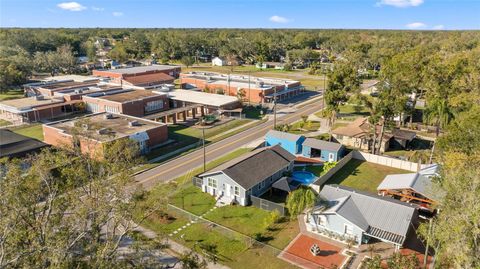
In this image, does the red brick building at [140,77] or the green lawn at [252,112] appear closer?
the green lawn at [252,112]

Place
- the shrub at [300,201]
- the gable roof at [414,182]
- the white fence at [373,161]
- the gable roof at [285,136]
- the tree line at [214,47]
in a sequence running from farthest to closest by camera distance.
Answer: the tree line at [214,47]
the gable roof at [285,136]
the white fence at [373,161]
the gable roof at [414,182]
the shrub at [300,201]

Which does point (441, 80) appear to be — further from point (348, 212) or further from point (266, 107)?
point (348, 212)

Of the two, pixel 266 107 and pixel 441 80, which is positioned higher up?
pixel 441 80

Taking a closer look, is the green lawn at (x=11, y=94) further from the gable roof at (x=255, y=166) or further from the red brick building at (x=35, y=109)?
the gable roof at (x=255, y=166)

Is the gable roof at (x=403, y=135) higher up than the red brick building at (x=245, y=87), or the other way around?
the red brick building at (x=245, y=87)

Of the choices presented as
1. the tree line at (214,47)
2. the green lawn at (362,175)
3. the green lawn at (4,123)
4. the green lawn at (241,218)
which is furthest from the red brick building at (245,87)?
the green lawn at (241,218)

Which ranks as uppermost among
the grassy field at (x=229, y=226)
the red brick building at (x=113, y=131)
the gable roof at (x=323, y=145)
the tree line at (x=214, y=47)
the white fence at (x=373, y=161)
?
the tree line at (x=214, y=47)

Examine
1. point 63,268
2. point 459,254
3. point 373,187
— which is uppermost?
point 63,268

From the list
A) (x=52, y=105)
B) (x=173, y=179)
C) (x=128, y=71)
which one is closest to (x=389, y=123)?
(x=173, y=179)
